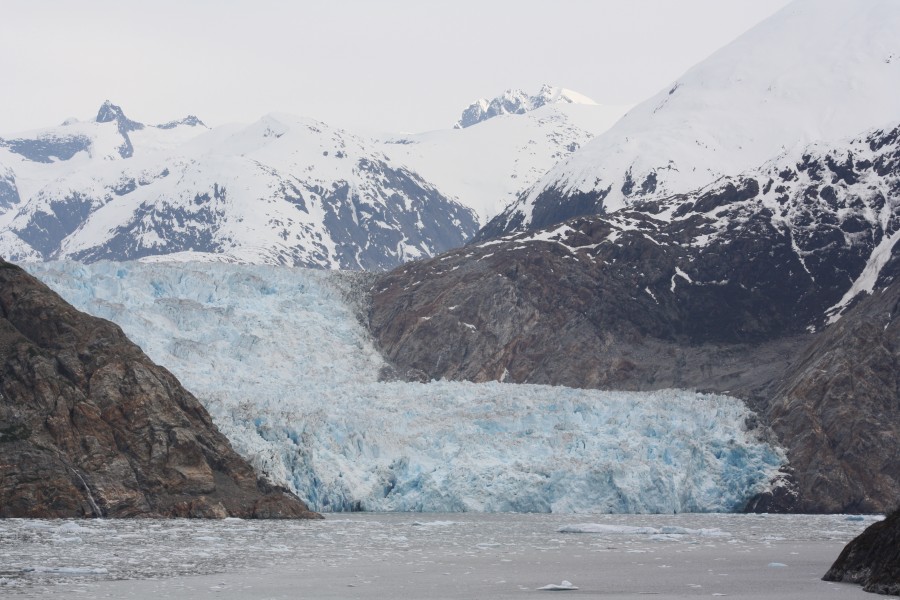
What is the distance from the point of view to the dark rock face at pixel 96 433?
5116cm

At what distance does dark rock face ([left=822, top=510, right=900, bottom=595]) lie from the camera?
27688 mm

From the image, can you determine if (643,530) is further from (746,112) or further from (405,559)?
(746,112)

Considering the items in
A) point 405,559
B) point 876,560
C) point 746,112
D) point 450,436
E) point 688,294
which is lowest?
point 405,559

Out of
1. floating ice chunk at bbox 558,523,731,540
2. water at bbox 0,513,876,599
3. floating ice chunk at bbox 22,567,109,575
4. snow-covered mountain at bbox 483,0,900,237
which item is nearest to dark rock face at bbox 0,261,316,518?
water at bbox 0,513,876,599

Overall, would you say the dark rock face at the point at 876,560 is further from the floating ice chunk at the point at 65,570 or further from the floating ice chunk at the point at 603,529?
the floating ice chunk at the point at 603,529

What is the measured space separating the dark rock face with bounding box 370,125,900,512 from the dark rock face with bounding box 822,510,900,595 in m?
50.4

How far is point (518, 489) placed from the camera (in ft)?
214

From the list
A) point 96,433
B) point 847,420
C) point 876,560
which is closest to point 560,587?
point 876,560

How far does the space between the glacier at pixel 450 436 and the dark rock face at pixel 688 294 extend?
12194 millimetres

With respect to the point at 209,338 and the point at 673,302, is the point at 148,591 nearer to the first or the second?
the point at 209,338

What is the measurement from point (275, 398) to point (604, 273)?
51.0 m

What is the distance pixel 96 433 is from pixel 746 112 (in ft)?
389

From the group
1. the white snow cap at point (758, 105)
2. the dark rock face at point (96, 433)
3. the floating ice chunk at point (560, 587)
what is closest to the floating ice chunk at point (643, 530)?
the dark rock face at point (96, 433)

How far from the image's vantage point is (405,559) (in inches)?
1531
